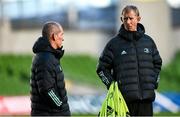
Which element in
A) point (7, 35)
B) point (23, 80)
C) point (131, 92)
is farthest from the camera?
point (7, 35)

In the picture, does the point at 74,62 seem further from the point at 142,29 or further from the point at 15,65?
the point at 142,29

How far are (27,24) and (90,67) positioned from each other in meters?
3.03

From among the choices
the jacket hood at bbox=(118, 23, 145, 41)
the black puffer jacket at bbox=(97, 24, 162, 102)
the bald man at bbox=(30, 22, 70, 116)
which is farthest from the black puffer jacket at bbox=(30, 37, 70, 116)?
the jacket hood at bbox=(118, 23, 145, 41)

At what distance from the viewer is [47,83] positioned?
315 inches

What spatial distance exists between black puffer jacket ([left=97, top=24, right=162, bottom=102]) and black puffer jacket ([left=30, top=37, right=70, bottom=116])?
777 mm

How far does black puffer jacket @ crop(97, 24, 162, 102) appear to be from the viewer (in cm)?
863

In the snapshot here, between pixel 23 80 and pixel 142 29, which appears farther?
pixel 23 80

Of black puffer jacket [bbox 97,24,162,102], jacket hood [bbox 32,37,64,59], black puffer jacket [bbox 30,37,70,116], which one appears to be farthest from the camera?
black puffer jacket [bbox 97,24,162,102]

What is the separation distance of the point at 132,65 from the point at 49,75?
111 centimetres

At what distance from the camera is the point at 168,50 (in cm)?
2998

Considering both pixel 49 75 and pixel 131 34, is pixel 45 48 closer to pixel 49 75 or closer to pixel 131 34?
pixel 49 75

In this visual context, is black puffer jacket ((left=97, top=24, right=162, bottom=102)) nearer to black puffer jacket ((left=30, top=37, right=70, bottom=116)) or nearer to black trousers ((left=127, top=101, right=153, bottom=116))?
black trousers ((left=127, top=101, right=153, bottom=116))

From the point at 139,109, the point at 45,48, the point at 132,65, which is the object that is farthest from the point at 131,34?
the point at 45,48

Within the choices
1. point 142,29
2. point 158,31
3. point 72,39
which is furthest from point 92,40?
point 142,29
